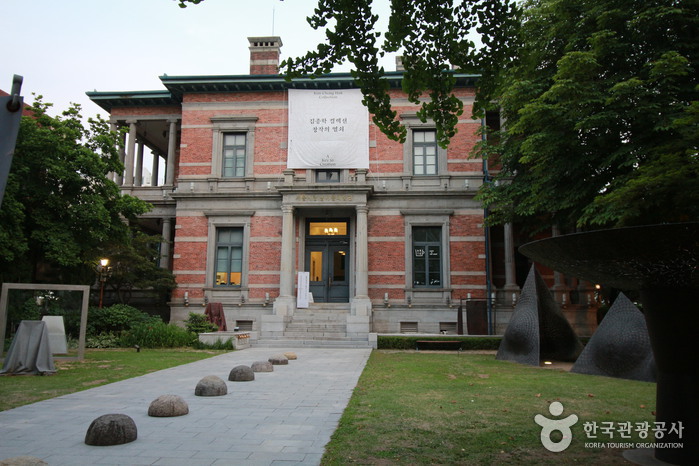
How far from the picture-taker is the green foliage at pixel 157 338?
55.1 ft

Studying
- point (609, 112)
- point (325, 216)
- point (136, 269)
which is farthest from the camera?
point (325, 216)

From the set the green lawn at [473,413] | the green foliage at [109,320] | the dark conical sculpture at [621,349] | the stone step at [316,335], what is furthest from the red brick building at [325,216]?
the green lawn at [473,413]

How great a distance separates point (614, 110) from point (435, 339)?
8884 mm

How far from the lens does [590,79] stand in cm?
1397

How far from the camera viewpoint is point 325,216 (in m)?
23.0

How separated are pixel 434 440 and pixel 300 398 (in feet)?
9.94

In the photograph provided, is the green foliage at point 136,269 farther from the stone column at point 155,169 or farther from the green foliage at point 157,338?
the stone column at point 155,169

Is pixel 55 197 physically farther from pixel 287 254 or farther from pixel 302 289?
pixel 302 289

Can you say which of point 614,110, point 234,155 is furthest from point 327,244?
point 614,110

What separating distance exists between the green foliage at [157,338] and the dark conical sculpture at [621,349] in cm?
1210

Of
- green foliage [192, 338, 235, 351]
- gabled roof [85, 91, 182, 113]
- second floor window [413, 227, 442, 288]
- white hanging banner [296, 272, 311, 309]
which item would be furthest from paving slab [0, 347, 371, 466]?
gabled roof [85, 91, 182, 113]

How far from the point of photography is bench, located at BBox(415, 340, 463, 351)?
1675cm

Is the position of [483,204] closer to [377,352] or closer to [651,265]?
[377,352]

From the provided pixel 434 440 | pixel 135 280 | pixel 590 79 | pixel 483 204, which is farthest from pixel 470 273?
pixel 434 440
